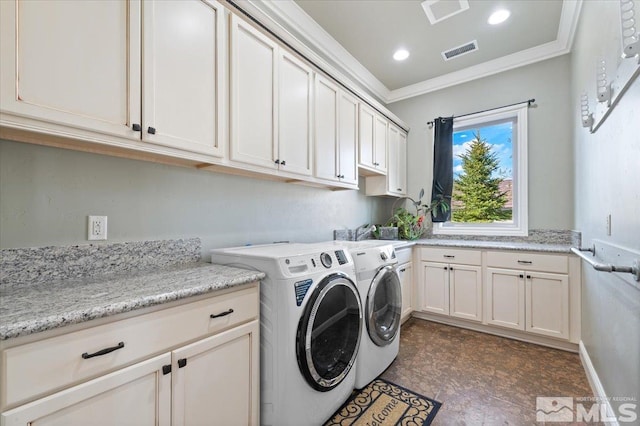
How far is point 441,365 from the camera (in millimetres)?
2170

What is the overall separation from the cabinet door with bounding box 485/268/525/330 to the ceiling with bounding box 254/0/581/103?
2.27 meters

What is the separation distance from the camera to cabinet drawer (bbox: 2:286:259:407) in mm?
726

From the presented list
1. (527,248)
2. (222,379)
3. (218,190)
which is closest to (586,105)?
(527,248)

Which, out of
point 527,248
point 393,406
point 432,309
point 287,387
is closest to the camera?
point 287,387

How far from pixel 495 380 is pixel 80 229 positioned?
2674mm

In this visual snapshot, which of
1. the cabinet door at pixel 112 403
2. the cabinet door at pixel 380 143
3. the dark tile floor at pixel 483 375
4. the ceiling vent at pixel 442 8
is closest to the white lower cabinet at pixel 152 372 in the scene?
the cabinet door at pixel 112 403

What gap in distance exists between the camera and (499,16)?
96.5 inches

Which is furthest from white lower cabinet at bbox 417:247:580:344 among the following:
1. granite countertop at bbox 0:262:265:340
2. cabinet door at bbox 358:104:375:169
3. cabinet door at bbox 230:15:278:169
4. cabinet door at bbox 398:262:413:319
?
granite countertop at bbox 0:262:265:340

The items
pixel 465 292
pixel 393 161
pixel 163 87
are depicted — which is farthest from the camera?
pixel 393 161

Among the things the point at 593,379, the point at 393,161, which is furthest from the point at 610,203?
the point at 393,161

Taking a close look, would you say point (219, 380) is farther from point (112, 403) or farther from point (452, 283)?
point (452, 283)

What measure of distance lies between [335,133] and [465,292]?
6.73 feet

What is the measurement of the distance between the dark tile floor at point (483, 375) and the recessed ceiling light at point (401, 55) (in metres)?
2.91

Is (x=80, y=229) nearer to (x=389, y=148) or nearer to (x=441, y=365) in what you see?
(x=441, y=365)
